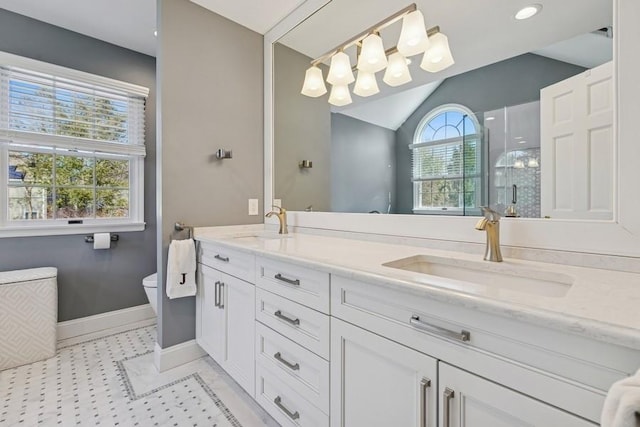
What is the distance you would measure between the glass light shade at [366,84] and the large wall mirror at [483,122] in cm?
4

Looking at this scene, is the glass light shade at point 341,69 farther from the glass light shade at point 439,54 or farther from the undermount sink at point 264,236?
the undermount sink at point 264,236

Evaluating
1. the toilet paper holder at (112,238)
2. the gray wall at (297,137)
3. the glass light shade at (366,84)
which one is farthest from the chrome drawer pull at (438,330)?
→ the toilet paper holder at (112,238)

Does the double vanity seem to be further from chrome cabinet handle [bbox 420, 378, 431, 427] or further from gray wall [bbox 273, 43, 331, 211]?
gray wall [bbox 273, 43, 331, 211]

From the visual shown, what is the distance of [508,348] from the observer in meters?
0.66

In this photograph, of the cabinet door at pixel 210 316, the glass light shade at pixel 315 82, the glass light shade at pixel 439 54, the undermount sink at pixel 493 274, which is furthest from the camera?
the glass light shade at pixel 315 82

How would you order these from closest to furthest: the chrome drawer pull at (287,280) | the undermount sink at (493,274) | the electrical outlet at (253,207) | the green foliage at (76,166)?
the undermount sink at (493,274) → the chrome drawer pull at (287,280) → the green foliage at (76,166) → the electrical outlet at (253,207)

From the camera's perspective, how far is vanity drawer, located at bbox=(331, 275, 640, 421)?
56 cm

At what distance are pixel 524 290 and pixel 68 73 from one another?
326 centimetres

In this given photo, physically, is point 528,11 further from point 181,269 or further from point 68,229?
point 68,229

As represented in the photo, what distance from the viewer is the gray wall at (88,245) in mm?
2148

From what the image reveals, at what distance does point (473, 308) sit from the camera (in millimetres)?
682

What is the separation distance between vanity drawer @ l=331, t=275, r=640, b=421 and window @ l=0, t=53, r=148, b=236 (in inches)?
102

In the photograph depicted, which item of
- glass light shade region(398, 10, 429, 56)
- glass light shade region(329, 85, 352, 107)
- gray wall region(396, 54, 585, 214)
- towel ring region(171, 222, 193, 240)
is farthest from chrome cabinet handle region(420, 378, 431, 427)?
towel ring region(171, 222, 193, 240)

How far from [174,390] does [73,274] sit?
1.41 metres
